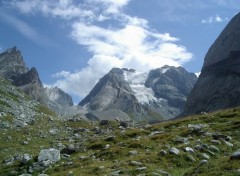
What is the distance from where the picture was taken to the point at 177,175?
2550 cm

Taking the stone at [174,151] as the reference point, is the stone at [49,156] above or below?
above

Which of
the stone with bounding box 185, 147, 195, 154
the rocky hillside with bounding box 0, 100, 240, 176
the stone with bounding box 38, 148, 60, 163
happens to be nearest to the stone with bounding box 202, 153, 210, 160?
the rocky hillside with bounding box 0, 100, 240, 176

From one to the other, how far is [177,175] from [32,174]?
447 inches

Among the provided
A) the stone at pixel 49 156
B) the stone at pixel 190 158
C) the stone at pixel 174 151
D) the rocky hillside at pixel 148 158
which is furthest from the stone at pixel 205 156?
the stone at pixel 49 156

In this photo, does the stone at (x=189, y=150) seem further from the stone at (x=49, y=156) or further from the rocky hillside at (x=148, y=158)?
the stone at (x=49, y=156)

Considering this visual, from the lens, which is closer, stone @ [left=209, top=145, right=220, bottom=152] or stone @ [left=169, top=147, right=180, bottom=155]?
stone @ [left=169, top=147, right=180, bottom=155]

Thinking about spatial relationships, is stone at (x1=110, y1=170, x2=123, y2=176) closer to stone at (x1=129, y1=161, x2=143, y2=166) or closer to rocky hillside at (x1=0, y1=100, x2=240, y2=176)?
rocky hillside at (x1=0, y1=100, x2=240, y2=176)

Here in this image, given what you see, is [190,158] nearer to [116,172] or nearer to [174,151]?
[174,151]

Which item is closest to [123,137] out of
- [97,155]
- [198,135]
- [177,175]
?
[198,135]

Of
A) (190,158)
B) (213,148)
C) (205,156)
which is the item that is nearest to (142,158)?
(190,158)

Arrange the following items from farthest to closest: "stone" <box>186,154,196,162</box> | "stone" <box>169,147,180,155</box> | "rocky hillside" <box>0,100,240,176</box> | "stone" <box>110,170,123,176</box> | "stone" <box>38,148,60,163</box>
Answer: "stone" <box>38,148,60,163</box> < "stone" <box>169,147,180,155</box> < "stone" <box>186,154,196,162</box> < "rocky hillside" <box>0,100,240,176</box> < "stone" <box>110,170,123,176</box>

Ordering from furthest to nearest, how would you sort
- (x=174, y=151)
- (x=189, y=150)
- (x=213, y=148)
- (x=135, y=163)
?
(x=213, y=148) < (x=189, y=150) < (x=174, y=151) < (x=135, y=163)

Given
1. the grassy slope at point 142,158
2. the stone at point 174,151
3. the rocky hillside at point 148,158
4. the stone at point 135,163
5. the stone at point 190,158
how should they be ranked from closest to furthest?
the grassy slope at point 142,158 → the rocky hillside at point 148,158 → the stone at point 135,163 → the stone at point 190,158 → the stone at point 174,151

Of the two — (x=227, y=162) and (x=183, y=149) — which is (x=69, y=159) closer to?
(x=183, y=149)
